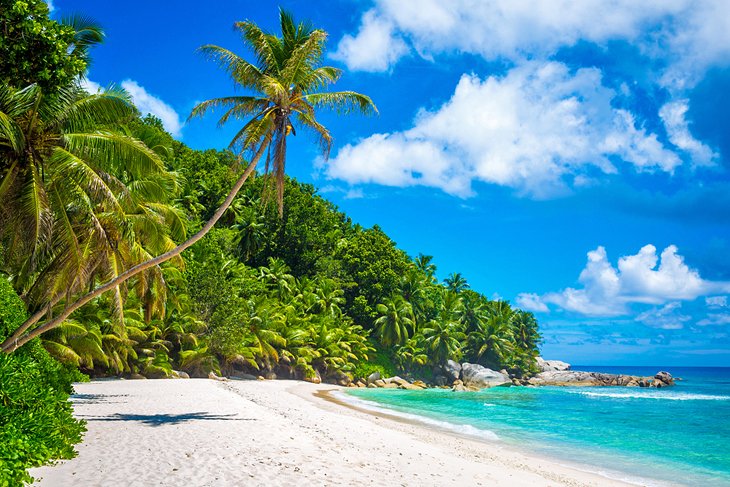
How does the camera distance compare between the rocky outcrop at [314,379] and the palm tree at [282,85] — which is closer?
the palm tree at [282,85]

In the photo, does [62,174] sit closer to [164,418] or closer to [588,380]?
[164,418]

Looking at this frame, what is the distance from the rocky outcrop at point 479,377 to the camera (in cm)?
5206

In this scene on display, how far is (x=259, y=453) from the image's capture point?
9.45 metres

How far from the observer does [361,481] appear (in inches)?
321

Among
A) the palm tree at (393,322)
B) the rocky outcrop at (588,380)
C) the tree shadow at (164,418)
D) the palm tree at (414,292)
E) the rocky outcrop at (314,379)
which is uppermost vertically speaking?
the palm tree at (414,292)

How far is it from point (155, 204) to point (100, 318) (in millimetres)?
6798

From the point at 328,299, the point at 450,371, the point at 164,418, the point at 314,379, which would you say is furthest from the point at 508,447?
the point at 450,371

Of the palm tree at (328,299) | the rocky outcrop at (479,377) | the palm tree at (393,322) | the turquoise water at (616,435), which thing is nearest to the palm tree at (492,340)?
the rocky outcrop at (479,377)

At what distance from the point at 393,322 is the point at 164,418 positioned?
37.0 meters

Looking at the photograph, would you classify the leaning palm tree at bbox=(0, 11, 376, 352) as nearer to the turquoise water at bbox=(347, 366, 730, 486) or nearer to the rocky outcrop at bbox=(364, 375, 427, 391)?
the turquoise water at bbox=(347, 366, 730, 486)

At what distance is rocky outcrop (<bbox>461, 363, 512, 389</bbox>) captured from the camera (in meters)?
52.1

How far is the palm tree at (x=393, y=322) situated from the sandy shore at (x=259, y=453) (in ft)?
105

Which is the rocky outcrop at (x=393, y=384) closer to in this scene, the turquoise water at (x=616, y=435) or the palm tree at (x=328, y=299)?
the palm tree at (x=328, y=299)

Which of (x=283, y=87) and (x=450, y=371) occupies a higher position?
(x=283, y=87)
